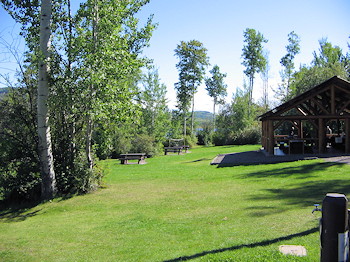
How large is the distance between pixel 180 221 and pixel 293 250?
2973 millimetres

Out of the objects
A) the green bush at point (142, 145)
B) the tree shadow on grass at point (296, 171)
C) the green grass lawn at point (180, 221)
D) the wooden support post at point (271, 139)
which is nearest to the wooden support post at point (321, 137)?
the wooden support post at point (271, 139)

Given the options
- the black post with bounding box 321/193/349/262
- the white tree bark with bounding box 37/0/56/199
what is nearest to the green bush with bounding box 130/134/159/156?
the white tree bark with bounding box 37/0/56/199

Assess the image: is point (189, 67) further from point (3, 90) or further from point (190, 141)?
point (3, 90)

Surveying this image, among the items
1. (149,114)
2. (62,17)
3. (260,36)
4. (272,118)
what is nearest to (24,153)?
(62,17)

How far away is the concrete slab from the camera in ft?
14.0

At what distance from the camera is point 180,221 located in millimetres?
6926

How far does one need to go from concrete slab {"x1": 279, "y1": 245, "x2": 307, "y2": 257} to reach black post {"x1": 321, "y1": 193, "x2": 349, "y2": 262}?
6.02 ft

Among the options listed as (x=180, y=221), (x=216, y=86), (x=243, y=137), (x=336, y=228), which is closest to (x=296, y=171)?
(x=180, y=221)

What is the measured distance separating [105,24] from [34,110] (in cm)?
368

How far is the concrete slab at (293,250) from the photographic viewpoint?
14.0ft

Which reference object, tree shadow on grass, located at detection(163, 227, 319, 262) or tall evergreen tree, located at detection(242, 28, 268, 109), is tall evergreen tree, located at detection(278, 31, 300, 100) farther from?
tree shadow on grass, located at detection(163, 227, 319, 262)

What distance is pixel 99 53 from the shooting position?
32.4ft

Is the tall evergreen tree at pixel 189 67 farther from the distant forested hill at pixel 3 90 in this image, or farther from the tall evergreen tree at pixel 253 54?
the distant forested hill at pixel 3 90

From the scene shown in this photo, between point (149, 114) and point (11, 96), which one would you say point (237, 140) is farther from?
point (11, 96)
